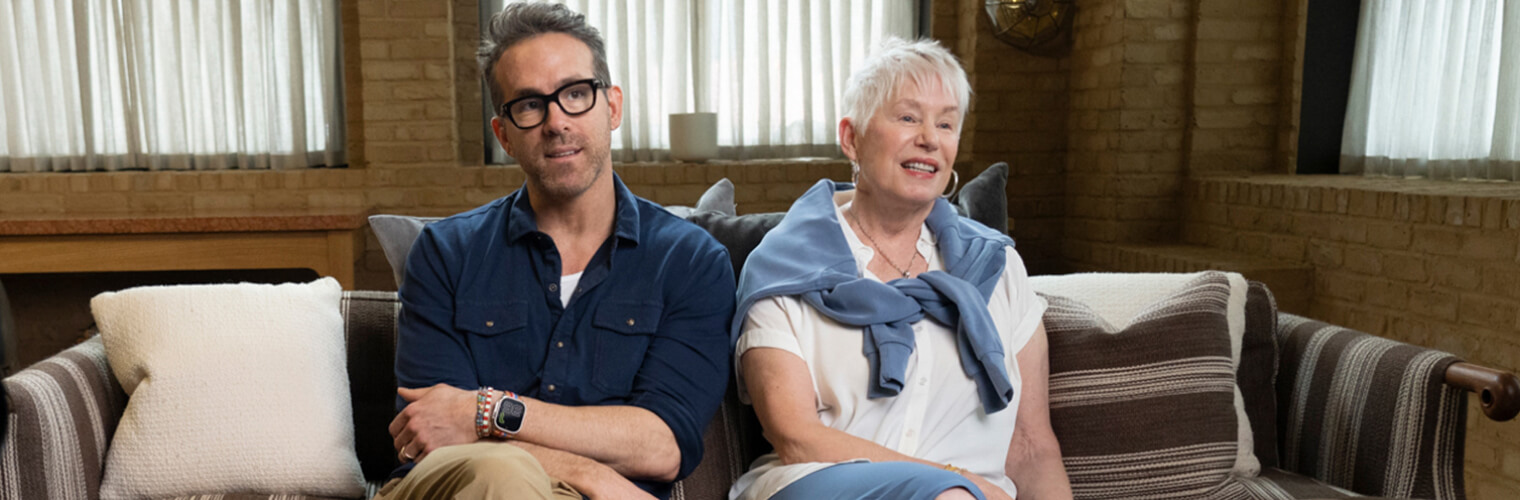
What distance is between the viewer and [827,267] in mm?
1817

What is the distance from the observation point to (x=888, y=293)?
178cm

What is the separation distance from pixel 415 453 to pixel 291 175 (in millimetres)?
3642

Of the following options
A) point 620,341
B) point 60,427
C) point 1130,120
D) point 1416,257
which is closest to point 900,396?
point 620,341

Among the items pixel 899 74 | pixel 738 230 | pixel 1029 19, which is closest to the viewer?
pixel 899 74

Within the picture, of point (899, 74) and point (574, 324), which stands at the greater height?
point (899, 74)

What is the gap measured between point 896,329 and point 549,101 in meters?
0.67

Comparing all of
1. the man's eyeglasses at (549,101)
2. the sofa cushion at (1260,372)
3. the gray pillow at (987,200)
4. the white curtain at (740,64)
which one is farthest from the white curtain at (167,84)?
the sofa cushion at (1260,372)

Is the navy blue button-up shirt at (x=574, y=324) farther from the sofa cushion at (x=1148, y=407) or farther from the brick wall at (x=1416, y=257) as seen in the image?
the brick wall at (x=1416, y=257)

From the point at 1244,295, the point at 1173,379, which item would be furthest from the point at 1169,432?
the point at 1244,295

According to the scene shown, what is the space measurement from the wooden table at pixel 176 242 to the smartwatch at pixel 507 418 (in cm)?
291

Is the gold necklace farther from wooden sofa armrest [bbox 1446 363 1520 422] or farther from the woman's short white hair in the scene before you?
wooden sofa armrest [bbox 1446 363 1520 422]

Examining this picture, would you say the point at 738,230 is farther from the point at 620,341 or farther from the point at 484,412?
the point at 484,412

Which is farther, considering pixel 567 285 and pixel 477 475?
pixel 567 285

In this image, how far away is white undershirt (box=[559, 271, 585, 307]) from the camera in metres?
1.79
